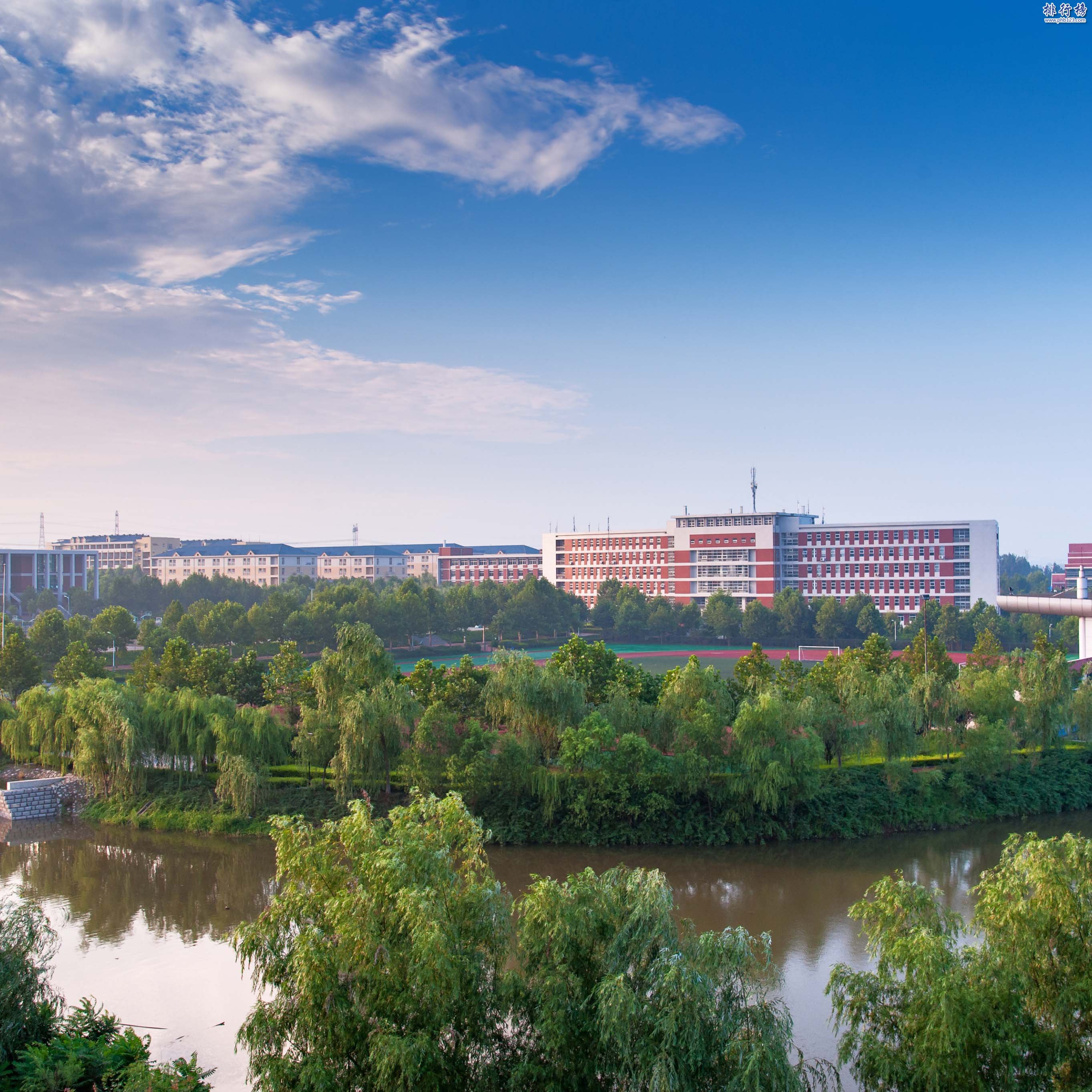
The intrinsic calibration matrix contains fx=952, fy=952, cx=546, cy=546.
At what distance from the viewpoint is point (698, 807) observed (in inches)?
640

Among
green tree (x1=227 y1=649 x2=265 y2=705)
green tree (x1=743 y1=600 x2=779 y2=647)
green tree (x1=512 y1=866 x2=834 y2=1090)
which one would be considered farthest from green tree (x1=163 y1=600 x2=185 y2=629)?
green tree (x1=512 y1=866 x2=834 y2=1090)

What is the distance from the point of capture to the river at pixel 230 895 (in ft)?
33.3

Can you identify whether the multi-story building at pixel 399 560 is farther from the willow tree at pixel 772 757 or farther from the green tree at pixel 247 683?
the willow tree at pixel 772 757

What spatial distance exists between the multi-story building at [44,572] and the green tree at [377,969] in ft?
187

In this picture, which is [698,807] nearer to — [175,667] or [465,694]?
[465,694]

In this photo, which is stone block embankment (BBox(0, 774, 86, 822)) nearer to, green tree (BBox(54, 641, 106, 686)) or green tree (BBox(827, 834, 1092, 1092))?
green tree (BBox(54, 641, 106, 686))

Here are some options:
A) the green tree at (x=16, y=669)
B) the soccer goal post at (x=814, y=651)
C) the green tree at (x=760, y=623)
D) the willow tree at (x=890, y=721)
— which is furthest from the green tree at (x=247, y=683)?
the green tree at (x=760, y=623)

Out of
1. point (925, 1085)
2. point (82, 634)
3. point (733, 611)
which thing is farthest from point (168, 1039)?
point (733, 611)

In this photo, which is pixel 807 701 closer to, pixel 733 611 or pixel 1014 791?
pixel 1014 791

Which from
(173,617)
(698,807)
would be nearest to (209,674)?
(698,807)

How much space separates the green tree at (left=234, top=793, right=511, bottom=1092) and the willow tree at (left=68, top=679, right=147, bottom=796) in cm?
1188

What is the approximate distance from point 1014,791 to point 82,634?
31.0 meters

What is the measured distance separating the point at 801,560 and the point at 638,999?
4703cm

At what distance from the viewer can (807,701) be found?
1697cm
